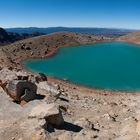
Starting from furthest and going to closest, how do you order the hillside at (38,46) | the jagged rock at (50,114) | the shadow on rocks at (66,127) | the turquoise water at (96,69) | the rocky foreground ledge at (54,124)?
the hillside at (38,46), the turquoise water at (96,69), the jagged rock at (50,114), the shadow on rocks at (66,127), the rocky foreground ledge at (54,124)

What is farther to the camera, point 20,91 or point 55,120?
point 20,91

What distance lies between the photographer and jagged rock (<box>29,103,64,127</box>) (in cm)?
2058

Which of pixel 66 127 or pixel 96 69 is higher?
pixel 66 127

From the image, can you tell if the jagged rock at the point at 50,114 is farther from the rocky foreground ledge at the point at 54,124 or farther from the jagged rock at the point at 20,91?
the jagged rock at the point at 20,91

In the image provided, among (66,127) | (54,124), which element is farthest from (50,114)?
(66,127)

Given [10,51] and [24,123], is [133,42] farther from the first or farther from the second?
[24,123]

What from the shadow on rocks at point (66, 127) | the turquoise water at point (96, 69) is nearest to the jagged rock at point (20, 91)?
the shadow on rocks at point (66, 127)

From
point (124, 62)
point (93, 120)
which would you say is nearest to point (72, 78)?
point (124, 62)

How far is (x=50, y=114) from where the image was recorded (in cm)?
2050

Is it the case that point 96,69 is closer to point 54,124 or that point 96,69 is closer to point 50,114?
point 54,124

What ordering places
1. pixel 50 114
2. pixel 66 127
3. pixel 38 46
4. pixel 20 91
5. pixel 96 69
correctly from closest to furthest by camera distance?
pixel 50 114 → pixel 66 127 → pixel 20 91 → pixel 96 69 → pixel 38 46

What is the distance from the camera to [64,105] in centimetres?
2861

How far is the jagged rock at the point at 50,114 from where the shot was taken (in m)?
20.6

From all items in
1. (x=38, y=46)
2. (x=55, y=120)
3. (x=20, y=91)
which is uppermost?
(x=20, y=91)
